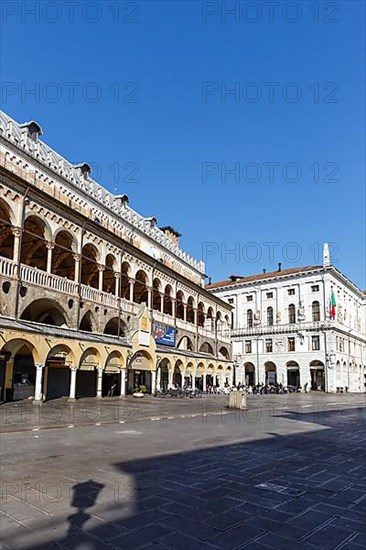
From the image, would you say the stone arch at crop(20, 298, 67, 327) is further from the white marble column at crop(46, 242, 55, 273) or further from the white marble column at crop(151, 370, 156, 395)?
the white marble column at crop(151, 370, 156, 395)

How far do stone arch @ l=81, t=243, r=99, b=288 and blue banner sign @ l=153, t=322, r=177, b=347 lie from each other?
19.5 feet

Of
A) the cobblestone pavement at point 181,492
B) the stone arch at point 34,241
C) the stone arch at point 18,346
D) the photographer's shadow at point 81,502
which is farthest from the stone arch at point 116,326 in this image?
the photographer's shadow at point 81,502

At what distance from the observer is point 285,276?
69.2m

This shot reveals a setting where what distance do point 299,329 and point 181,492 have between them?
62.6m

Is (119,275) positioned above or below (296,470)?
above

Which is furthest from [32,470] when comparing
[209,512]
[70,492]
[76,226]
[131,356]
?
[131,356]

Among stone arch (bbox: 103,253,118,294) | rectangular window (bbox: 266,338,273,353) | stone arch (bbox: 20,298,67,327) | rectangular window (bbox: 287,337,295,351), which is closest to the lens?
stone arch (bbox: 20,298,67,327)

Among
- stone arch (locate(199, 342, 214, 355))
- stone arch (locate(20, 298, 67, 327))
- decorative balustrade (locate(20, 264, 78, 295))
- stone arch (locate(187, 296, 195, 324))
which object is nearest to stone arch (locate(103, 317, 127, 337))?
stone arch (locate(20, 298, 67, 327))

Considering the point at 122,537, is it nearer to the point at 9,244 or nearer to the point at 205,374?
the point at 9,244

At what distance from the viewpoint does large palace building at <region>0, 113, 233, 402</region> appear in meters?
22.0

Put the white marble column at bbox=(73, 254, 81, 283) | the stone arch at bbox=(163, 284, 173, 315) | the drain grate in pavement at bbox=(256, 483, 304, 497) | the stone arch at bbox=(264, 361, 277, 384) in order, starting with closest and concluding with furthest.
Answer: the drain grate in pavement at bbox=(256, 483, 304, 497) < the white marble column at bbox=(73, 254, 81, 283) < the stone arch at bbox=(163, 284, 173, 315) < the stone arch at bbox=(264, 361, 277, 384)

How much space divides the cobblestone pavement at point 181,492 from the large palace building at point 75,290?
11.8 m

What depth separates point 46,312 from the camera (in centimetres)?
2864

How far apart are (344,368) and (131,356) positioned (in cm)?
4630
